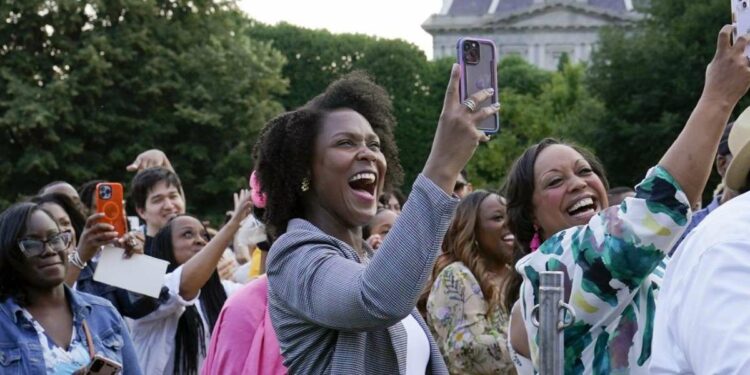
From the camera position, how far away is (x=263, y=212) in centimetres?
423

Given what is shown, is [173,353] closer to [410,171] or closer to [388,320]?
[388,320]

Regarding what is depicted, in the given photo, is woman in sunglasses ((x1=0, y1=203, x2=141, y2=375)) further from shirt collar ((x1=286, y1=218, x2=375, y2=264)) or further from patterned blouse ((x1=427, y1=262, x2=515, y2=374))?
shirt collar ((x1=286, y1=218, x2=375, y2=264))

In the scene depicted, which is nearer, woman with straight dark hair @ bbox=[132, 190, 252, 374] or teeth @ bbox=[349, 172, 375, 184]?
teeth @ bbox=[349, 172, 375, 184]

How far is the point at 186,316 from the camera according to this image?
7.29 metres

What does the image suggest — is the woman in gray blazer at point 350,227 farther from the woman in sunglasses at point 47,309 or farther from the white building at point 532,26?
the white building at point 532,26

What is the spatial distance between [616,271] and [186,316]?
13.4ft

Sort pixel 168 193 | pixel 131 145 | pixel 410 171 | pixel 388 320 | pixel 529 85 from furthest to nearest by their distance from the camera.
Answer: pixel 529 85
pixel 410 171
pixel 131 145
pixel 168 193
pixel 388 320

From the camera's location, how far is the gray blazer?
3.36 meters

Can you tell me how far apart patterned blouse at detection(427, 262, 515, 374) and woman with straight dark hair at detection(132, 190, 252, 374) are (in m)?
1.03

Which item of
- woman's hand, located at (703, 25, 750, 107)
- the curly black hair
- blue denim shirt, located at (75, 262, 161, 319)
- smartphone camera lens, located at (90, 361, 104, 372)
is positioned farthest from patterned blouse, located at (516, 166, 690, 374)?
blue denim shirt, located at (75, 262, 161, 319)

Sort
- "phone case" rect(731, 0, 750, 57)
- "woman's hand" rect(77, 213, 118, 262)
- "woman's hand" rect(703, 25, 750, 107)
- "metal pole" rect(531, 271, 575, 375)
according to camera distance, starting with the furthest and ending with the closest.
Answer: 1. "woman's hand" rect(77, 213, 118, 262)
2. "woman's hand" rect(703, 25, 750, 107)
3. "phone case" rect(731, 0, 750, 57)
4. "metal pole" rect(531, 271, 575, 375)

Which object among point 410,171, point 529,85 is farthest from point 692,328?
point 529,85

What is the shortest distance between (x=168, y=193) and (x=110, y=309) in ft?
9.26

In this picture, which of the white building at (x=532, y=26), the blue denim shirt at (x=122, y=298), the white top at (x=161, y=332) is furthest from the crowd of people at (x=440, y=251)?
the white building at (x=532, y=26)
